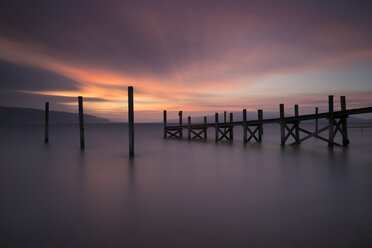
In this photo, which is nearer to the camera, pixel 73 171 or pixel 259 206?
pixel 259 206

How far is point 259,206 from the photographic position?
4.77m

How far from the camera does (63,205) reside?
505 centimetres

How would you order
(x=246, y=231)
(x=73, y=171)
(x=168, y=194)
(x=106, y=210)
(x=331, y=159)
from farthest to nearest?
(x=331, y=159)
(x=73, y=171)
(x=168, y=194)
(x=106, y=210)
(x=246, y=231)

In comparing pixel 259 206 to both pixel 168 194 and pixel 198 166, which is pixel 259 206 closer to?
pixel 168 194

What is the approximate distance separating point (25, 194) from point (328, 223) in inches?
269

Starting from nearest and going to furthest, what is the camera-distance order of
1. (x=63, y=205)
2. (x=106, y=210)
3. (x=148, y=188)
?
(x=106, y=210)
(x=63, y=205)
(x=148, y=188)

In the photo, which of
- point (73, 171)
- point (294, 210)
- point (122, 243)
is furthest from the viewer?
point (73, 171)

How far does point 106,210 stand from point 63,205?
1.13m

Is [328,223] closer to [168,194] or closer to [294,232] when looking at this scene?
[294,232]

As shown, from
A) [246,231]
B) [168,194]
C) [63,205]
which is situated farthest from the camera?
[168,194]

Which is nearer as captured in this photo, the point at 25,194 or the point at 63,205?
the point at 63,205

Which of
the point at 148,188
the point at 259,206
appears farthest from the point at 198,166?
the point at 259,206

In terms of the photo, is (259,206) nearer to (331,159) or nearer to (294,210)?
(294,210)

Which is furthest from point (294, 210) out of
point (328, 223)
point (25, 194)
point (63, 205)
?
point (25, 194)
